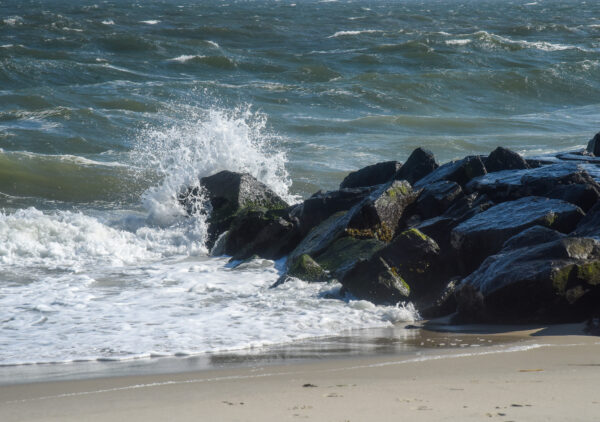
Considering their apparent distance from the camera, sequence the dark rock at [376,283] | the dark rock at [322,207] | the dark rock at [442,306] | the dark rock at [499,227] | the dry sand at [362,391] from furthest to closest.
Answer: the dark rock at [322,207], the dark rock at [499,227], the dark rock at [376,283], the dark rock at [442,306], the dry sand at [362,391]

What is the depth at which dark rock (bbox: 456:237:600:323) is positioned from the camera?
223 inches

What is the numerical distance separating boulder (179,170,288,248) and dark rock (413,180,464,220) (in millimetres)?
2050

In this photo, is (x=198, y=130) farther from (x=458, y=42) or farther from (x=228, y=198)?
(x=458, y=42)

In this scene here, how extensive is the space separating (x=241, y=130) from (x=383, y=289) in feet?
19.7

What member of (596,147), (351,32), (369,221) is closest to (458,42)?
(351,32)

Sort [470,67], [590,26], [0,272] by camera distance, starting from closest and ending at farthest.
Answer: [0,272], [470,67], [590,26]

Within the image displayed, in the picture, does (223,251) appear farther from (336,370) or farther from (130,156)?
(130,156)

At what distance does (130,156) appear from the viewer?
1598 centimetres

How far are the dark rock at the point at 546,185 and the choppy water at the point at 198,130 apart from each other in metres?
2.31

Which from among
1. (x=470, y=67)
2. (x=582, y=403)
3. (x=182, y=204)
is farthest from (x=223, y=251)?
(x=470, y=67)

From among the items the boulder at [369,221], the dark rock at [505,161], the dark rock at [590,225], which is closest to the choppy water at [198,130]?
the boulder at [369,221]

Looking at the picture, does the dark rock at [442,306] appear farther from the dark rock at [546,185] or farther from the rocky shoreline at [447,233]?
the dark rock at [546,185]

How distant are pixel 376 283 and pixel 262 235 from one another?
251cm

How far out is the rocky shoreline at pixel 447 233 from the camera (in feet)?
19.0
